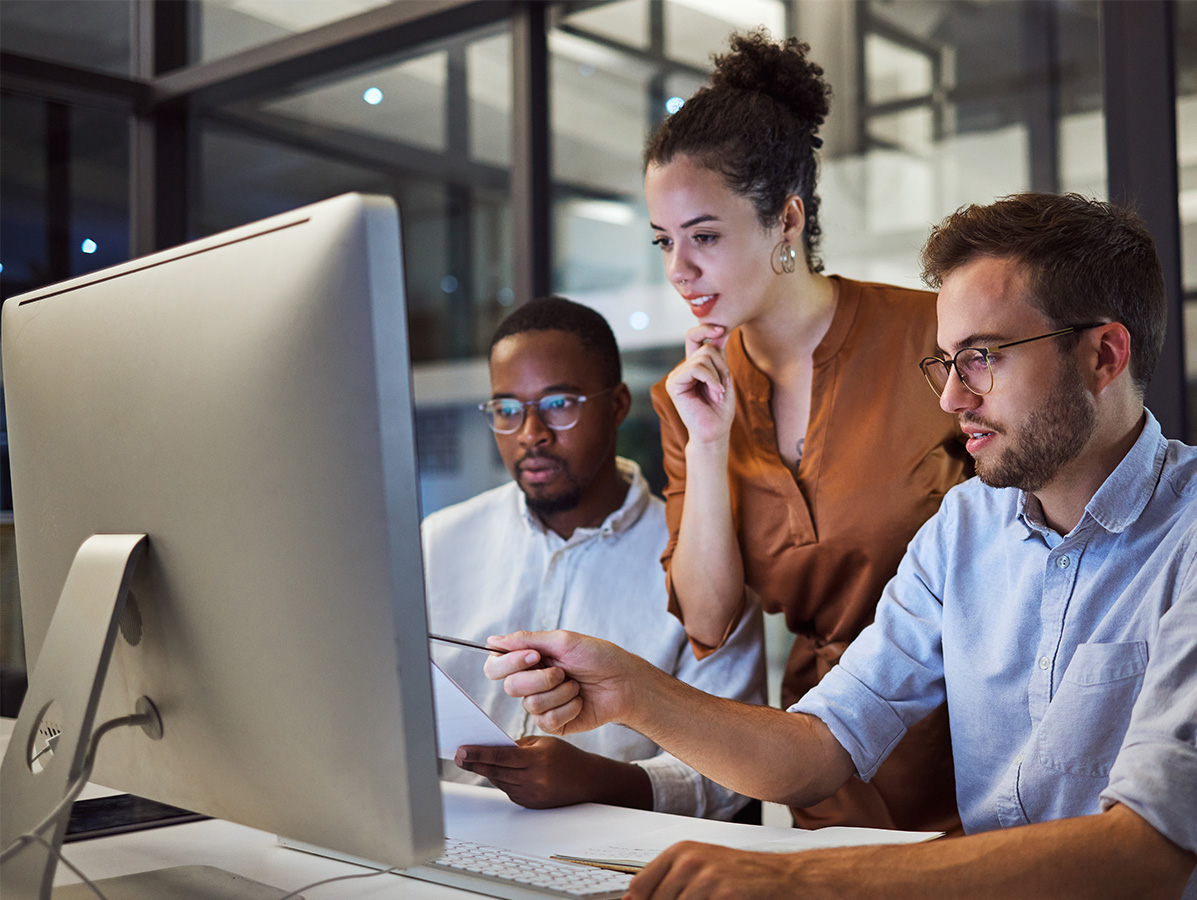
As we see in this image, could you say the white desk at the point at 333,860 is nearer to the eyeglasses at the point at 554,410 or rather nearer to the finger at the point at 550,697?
the finger at the point at 550,697

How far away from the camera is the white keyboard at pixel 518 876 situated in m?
0.87

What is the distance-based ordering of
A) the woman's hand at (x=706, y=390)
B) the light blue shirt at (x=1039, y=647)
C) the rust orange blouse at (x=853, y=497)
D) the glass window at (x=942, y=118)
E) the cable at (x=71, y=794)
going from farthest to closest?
the glass window at (x=942, y=118), the woman's hand at (x=706, y=390), the rust orange blouse at (x=853, y=497), the light blue shirt at (x=1039, y=647), the cable at (x=71, y=794)

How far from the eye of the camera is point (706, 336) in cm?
170

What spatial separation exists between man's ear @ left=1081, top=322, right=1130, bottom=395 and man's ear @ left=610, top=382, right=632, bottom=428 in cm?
90

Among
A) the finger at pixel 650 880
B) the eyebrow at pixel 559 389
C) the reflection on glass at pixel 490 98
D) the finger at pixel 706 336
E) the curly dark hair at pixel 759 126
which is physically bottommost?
the finger at pixel 650 880

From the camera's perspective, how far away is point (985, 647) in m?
1.27

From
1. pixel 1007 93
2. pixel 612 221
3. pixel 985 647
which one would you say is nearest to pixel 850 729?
pixel 985 647

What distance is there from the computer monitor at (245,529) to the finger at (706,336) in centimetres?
102

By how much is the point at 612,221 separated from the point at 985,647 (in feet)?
6.11

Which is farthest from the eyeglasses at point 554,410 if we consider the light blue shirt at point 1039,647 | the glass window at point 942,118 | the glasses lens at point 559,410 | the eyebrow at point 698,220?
the glass window at point 942,118

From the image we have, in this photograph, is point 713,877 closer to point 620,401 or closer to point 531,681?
point 531,681

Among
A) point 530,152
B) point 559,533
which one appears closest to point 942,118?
point 530,152

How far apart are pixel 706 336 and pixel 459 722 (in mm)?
777

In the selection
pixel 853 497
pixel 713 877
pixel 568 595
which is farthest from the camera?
pixel 568 595
